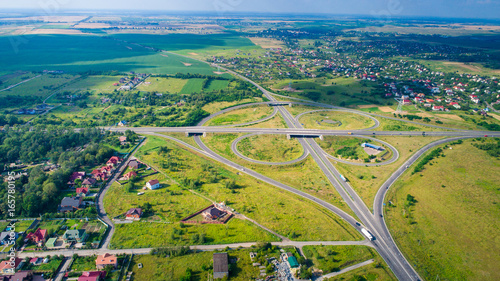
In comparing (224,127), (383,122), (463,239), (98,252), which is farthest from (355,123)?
(98,252)

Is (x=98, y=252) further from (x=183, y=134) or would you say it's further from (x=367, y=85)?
(x=367, y=85)

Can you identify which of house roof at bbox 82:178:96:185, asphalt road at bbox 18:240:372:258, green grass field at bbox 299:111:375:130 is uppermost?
green grass field at bbox 299:111:375:130

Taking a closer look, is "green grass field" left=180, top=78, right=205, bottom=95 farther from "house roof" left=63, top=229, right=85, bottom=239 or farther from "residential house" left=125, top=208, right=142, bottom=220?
"house roof" left=63, top=229, right=85, bottom=239

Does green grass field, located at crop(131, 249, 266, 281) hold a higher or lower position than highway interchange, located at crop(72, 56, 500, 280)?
lower

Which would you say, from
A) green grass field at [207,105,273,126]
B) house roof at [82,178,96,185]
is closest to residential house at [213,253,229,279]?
house roof at [82,178,96,185]

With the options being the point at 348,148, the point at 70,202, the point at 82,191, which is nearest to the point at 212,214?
the point at 70,202

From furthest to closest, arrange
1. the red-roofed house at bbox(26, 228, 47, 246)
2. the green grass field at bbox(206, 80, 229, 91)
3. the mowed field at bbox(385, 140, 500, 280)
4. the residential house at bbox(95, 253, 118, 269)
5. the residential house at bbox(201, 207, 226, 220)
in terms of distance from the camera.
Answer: the green grass field at bbox(206, 80, 229, 91) → the residential house at bbox(201, 207, 226, 220) → the red-roofed house at bbox(26, 228, 47, 246) → the mowed field at bbox(385, 140, 500, 280) → the residential house at bbox(95, 253, 118, 269)

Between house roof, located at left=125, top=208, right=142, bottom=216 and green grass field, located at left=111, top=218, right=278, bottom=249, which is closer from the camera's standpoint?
green grass field, located at left=111, top=218, right=278, bottom=249
